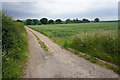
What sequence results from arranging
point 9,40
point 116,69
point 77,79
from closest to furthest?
point 77,79 → point 116,69 → point 9,40

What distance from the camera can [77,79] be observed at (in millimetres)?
2812

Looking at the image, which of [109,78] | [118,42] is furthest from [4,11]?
[118,42]

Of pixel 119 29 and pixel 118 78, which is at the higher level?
pixel 119 29

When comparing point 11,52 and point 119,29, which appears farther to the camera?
point 119,29

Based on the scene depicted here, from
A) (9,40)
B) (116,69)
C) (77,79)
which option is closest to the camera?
(77,79)

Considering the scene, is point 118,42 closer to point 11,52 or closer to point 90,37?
point 90,37

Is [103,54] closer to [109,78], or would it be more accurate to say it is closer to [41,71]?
[109,78]

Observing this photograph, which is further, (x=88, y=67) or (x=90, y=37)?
(x=90, y=37)

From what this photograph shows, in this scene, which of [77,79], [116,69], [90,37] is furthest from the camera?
[90,37]

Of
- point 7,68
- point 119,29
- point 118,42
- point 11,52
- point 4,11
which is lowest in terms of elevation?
Result: point 7,68

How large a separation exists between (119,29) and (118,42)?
0.77 m

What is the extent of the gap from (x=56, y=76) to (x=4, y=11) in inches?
151

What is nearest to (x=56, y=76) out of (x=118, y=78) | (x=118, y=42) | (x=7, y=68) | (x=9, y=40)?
(x=7, y=68)

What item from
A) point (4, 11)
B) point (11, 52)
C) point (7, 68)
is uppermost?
point (4, 11)
